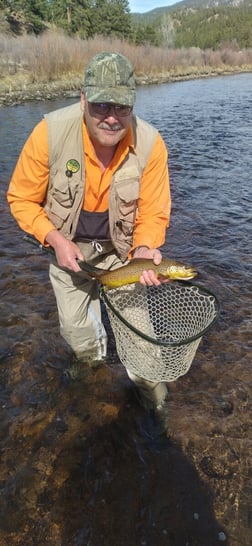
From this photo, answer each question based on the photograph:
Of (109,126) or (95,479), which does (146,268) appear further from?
(95,479)

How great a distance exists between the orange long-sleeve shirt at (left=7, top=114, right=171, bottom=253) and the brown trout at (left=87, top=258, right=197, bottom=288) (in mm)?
290

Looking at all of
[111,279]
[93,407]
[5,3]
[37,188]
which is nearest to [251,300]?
[93,407]

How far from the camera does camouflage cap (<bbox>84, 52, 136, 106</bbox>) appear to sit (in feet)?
8.90

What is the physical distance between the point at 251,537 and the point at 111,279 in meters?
2.11

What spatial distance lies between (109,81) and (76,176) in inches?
28.8

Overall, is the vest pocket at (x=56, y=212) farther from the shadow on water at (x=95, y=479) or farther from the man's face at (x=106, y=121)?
the shadow on water at (x=95, y=479)

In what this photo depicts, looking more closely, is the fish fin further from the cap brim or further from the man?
the cap brim

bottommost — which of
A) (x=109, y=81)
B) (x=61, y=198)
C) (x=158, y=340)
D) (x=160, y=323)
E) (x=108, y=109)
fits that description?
(x=160, y=323)

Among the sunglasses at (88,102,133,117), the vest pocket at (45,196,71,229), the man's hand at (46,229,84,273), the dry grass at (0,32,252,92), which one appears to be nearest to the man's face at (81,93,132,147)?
the sunglasses at (88,102,133,117)

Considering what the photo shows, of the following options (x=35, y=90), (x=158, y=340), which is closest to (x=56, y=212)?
(x=158, y=340)

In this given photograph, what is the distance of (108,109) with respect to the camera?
2.80 metres

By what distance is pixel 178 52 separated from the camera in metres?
62.8

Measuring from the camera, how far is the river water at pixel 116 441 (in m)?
3.10

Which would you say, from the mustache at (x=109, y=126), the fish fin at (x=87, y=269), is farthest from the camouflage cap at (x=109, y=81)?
the fish fin at (x=87, y=269)
